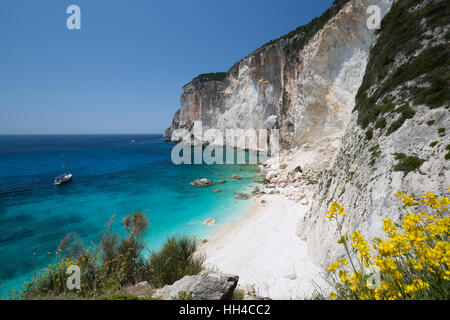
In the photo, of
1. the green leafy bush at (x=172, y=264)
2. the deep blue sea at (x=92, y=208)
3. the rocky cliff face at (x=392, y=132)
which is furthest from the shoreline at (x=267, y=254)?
the deep blue sea at (x=92, y=208)

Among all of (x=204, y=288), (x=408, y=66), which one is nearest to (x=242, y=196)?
(x=408, y=66)

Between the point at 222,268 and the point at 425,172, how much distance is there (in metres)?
6.61

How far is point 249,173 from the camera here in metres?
25.4

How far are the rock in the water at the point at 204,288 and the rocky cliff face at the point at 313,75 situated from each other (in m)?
22.7

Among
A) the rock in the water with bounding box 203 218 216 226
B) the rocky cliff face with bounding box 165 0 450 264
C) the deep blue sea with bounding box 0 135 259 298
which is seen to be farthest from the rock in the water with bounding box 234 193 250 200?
the rocky cliff face with bounding box 165 0 450 264

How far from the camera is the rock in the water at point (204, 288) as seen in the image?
329 cm

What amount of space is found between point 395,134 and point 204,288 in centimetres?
620

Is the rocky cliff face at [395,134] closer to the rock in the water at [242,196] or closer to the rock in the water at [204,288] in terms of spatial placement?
the rock in the water at [204,288]

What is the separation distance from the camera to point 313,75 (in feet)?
75.7

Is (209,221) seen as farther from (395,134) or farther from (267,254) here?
(395,134)

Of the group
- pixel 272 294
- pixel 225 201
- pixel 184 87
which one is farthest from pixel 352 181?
pixel 184 87

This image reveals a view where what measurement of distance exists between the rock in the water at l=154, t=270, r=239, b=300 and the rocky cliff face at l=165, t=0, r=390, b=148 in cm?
2270
